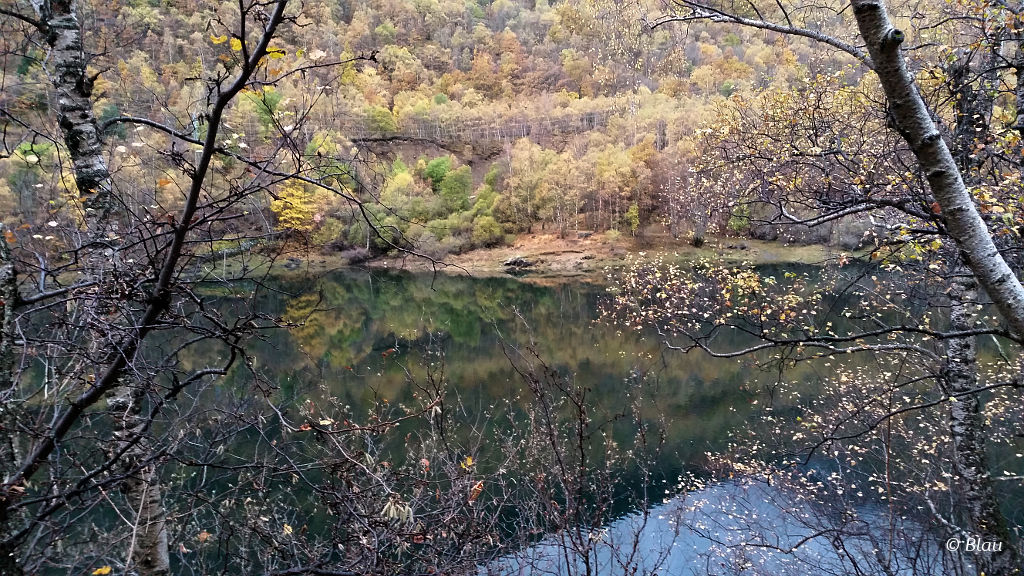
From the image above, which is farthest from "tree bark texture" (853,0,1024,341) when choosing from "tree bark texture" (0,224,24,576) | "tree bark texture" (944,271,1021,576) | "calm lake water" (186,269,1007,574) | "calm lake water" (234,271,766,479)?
"calm lake water" (234,271,766,479)

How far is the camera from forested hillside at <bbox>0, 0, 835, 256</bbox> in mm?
3191

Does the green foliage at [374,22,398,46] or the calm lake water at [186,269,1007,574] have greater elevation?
the green foliage at [374,22,398,46]

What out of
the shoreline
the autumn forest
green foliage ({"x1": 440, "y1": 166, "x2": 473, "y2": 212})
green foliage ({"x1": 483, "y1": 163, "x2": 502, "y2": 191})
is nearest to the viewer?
the autumn forest

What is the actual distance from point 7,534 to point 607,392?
11.2 meters

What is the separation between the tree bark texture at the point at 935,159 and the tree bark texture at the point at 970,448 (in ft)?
9.06

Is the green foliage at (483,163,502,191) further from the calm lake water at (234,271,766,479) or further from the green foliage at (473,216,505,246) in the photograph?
the calm lake water at (234,271,766,479)

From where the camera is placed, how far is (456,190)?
43969 millimetres

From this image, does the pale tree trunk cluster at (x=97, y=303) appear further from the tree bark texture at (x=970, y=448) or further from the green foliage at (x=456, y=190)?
the green foliage at (x=456, y=190)

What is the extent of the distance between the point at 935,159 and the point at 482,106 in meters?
68.1

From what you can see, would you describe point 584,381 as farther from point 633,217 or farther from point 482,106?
point 482,106

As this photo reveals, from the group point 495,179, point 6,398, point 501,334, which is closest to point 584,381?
point 501,334

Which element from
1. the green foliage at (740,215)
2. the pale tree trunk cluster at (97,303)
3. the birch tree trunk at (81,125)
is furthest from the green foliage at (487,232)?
the birch tree trunk at (81,125)

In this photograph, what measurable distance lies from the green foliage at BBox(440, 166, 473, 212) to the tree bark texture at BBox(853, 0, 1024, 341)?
137 ft

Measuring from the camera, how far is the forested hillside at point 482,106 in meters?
3.19
